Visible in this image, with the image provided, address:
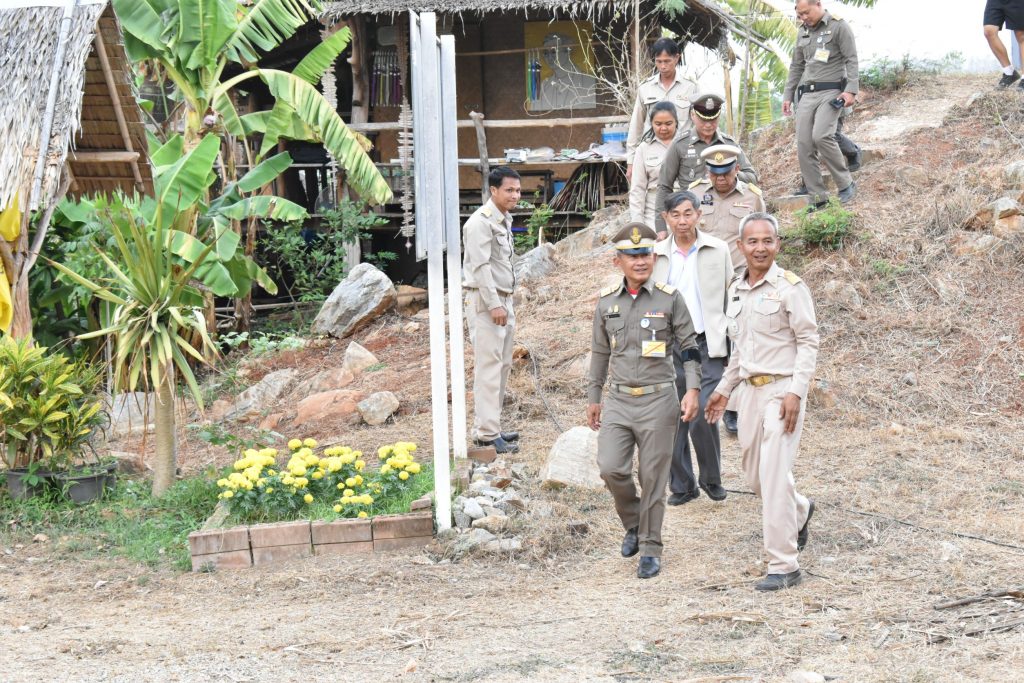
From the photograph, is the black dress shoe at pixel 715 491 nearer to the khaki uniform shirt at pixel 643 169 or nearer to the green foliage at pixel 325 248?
the khaki uniform shirt at pixel 643 169

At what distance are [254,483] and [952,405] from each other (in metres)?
5.27

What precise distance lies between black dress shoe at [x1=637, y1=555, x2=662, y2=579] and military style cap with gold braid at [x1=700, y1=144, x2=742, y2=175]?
8.25ft

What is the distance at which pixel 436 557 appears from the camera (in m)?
5.84

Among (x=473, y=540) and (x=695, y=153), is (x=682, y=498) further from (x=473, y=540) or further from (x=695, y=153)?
(x=695, y=153)

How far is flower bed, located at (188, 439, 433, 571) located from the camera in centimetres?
596

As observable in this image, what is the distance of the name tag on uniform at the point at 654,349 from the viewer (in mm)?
5324

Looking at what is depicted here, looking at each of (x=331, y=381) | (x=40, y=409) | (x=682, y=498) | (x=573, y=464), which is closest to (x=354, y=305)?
(x=331, y=381)

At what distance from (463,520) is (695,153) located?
3054mm

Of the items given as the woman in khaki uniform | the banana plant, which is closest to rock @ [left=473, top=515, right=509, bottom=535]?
the woman in khaki uniform

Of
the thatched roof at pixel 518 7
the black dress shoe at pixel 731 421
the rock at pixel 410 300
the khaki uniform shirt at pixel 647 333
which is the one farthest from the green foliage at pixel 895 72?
the khaki uniform shirt at pixel 647 333

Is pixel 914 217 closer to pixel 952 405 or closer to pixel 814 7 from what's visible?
pixel 814 7

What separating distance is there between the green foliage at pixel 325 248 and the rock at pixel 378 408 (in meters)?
5.31

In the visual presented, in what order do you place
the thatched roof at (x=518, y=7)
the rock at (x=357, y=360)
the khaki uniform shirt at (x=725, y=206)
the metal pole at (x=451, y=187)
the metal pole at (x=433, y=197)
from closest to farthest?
the metal pole at (x=433, y=197) → the metal pole at (x=451, y=187) → the khaki uniform shirt at (x=725, y=206) → the rock at (x=357, y=360) → the thatched roof at (x=518, y=7)

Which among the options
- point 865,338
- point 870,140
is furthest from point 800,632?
point 870,140
